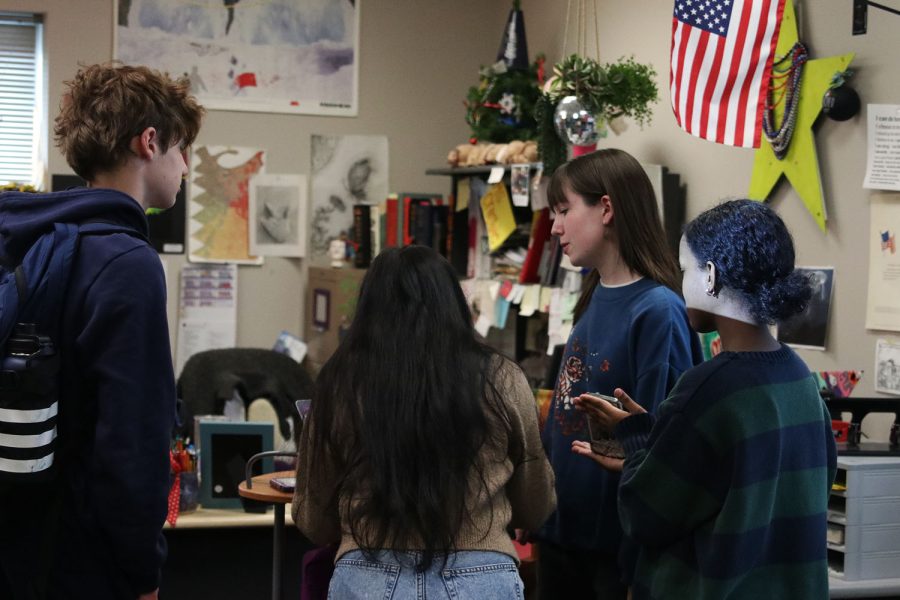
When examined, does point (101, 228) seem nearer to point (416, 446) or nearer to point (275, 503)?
point (416, 446)

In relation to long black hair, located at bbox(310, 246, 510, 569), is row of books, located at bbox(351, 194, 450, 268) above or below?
above

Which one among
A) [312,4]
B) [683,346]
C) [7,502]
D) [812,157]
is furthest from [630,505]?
[312,4]

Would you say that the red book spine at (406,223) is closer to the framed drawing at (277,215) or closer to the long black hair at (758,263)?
the framed drawing at (277,215)

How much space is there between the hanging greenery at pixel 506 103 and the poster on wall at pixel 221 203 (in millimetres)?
1332

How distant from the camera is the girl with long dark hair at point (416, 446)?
1.69 m

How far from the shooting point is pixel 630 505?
1.70 meters

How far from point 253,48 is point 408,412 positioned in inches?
156

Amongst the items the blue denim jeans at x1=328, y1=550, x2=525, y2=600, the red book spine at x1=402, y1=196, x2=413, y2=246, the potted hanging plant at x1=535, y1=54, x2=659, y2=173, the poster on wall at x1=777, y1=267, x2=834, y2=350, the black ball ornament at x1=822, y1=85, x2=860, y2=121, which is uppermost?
the potted hanging plant at x1=535, y1=54, x2=659, y2=173

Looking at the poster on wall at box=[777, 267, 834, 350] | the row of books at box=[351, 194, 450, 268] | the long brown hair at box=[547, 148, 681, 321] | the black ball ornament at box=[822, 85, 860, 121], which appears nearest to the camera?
the long brown hair at box=[547, 148, 681, 321]

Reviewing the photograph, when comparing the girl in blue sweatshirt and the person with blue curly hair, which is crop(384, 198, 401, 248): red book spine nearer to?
the girl in blue sweatshirt

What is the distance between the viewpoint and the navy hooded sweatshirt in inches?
61.8

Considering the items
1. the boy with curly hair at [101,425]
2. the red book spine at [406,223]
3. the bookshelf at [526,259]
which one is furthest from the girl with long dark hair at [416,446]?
the red book spine at [406,223]

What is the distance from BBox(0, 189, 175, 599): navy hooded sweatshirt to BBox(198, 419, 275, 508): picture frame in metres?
1.46

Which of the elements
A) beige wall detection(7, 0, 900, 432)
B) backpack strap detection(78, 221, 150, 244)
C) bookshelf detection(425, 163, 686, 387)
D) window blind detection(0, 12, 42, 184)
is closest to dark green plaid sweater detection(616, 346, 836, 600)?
backpack strap detection(78, 221, 150, 244)
